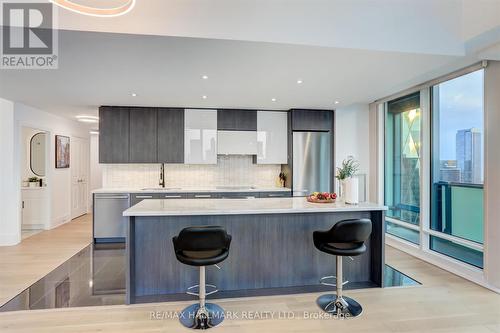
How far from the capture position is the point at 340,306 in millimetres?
2691

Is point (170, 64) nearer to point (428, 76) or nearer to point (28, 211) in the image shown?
point (428, 76)

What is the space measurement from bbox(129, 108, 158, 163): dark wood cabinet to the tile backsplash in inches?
15.0

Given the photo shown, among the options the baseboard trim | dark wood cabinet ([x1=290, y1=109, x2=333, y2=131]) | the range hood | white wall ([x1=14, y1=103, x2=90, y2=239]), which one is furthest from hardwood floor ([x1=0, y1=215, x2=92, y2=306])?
dark wood cabinet ([x1=290, y1=109, x2=333, y2=131])

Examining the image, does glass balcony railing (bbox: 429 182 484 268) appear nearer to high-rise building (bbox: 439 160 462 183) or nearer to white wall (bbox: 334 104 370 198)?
high-rise building (bbox: 439 160 462 183)

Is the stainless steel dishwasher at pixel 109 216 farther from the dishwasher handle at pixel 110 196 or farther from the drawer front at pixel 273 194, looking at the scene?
the drawer front at pixel 273 194

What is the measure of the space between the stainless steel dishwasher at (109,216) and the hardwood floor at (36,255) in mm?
356

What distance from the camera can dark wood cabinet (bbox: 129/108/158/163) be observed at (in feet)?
17.5

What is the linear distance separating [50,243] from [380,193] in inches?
240

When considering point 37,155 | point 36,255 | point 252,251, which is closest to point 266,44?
point 252,251

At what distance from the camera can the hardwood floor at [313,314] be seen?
7.85 feet

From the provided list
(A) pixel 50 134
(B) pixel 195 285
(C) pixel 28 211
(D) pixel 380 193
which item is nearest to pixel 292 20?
(B) pixel 195 285

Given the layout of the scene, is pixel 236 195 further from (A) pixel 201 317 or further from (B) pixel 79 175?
(B) pixel 79 175

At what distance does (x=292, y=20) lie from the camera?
259 centimetres

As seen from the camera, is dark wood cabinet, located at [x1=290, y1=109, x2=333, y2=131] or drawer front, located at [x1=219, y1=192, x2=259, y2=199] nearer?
drawer front, located at [x1=219, y1=192, x2=259, y2=199]
